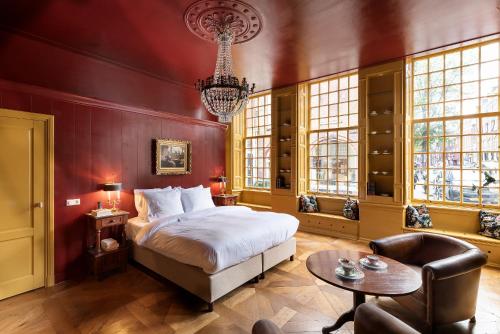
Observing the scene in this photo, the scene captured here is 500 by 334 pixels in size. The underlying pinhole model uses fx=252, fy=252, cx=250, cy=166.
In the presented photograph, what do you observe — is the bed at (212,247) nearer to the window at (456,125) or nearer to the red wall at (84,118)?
the red wall at (84,118)

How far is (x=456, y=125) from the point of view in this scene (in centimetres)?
436

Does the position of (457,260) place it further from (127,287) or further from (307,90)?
(307,90)

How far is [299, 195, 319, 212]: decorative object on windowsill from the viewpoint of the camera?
225 inches

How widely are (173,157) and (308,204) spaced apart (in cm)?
311

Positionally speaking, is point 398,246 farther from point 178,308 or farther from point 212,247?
point 178,308

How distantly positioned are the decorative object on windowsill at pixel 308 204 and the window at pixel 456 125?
1.96 m

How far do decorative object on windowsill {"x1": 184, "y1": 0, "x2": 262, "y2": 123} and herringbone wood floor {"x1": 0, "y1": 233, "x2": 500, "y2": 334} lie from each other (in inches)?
84.7

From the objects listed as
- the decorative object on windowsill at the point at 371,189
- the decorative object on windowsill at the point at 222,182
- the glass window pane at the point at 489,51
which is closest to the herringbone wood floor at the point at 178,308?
the decorative object on windowsill at the point at 371,189

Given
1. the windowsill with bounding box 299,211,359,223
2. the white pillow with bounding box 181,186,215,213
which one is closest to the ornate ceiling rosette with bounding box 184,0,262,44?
the white pillow with bounding box 181,186,215,213

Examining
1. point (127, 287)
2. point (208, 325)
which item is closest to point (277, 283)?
point (208, 325)

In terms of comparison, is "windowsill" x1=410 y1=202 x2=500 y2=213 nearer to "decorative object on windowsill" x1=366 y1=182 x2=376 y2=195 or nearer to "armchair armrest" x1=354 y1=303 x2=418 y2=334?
"decorative object on windowsill" x1=366 y1=182 x2=376 y2=195

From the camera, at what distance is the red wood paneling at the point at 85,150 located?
3.34 meters

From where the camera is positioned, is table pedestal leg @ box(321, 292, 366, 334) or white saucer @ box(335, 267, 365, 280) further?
table pedestal leg @ box(321, 292, 366, 334)

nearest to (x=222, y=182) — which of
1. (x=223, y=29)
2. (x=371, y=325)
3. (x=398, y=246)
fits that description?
(x=223, y=29)
